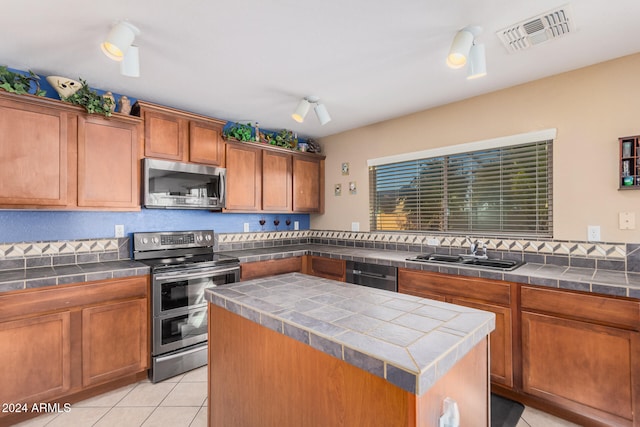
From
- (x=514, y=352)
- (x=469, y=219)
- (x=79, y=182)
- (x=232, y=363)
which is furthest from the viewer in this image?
(x=469, y=219)

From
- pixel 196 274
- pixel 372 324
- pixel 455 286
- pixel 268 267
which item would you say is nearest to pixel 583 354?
pixel 455 286

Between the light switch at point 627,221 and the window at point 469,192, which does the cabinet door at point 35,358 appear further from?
the light switch at point 627,221

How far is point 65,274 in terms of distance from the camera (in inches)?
85.4

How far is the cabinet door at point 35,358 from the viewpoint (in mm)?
1948

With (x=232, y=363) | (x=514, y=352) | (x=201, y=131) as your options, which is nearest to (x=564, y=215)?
(x=514, y=352)

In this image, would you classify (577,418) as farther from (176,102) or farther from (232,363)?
(176,102)

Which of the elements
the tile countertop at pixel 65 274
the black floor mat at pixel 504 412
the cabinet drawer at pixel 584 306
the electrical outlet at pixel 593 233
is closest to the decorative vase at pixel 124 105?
the tile countertop at pixel 65 274

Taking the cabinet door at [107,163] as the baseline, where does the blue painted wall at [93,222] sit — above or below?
below

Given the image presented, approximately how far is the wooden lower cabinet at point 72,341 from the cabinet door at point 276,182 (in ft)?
5.44

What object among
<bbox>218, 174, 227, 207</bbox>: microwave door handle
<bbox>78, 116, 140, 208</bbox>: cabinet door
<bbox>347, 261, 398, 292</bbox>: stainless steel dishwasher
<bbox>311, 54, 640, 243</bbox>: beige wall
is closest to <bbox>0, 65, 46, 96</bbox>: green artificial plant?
<bbox>78, 116, 140, 208</bbox>: cabinet door

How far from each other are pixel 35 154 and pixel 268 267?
7.05 feet

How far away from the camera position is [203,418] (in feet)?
6.81

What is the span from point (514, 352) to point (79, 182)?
3.50 m

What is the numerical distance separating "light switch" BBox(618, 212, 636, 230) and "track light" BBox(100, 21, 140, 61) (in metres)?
3.41
